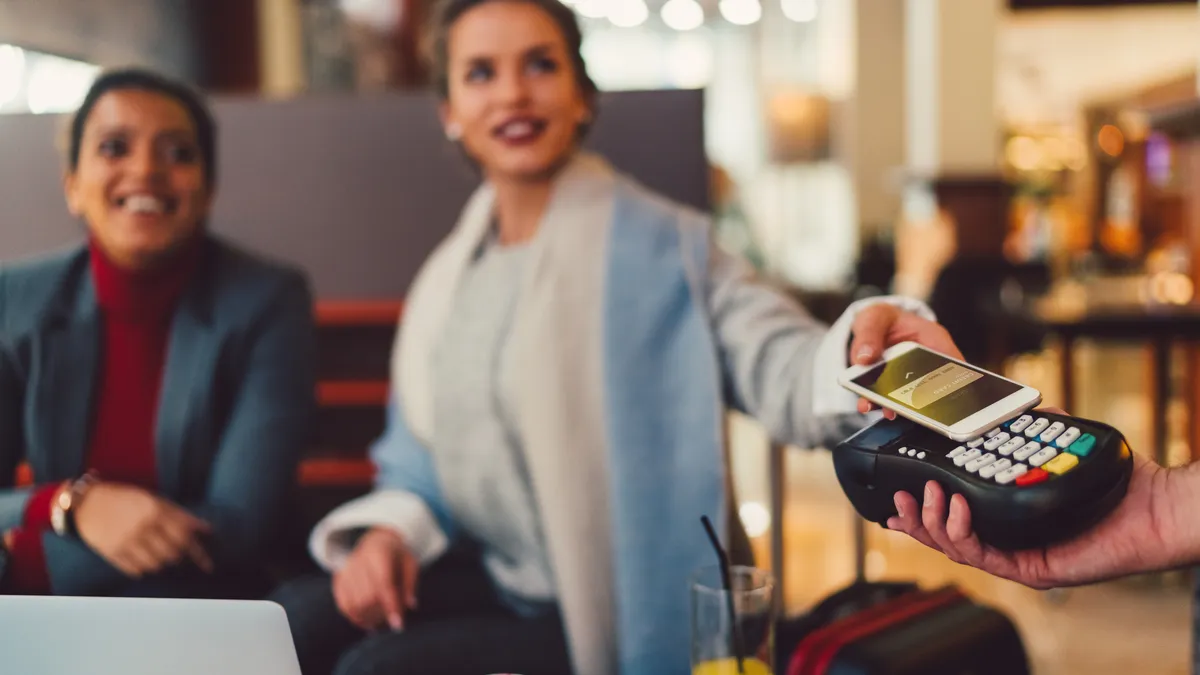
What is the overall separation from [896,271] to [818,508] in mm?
2065

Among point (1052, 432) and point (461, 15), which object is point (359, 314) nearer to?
point (461, 15)

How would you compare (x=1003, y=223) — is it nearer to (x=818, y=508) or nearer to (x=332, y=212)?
(x=818, y=508)

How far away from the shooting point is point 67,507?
0.94 m

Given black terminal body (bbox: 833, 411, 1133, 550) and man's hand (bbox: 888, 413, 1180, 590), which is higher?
black terminal body (bbox: 833, 411, 1133, 550)

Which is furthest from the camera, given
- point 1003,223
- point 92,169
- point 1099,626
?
point 1003,223

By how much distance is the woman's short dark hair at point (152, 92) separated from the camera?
96 centimetres

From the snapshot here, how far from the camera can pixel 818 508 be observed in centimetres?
334

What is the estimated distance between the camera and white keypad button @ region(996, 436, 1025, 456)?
570 mm

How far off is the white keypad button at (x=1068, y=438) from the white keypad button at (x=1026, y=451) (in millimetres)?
12

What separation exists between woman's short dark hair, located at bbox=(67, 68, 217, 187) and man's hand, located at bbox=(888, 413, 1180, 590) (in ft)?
2.52

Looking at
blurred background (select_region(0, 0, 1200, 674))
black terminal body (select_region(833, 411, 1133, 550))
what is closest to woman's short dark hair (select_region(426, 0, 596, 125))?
blurred background (select_region(0, 0, 1200, 674))

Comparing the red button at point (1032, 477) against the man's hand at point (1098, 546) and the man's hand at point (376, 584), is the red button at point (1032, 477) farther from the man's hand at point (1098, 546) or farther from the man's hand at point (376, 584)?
the man's hand at point (376, 584)

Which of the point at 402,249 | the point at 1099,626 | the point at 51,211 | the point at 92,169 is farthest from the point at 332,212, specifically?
the point at 1099,626

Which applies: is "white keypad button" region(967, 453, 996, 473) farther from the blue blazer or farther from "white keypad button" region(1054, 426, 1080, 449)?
the blue blazer
